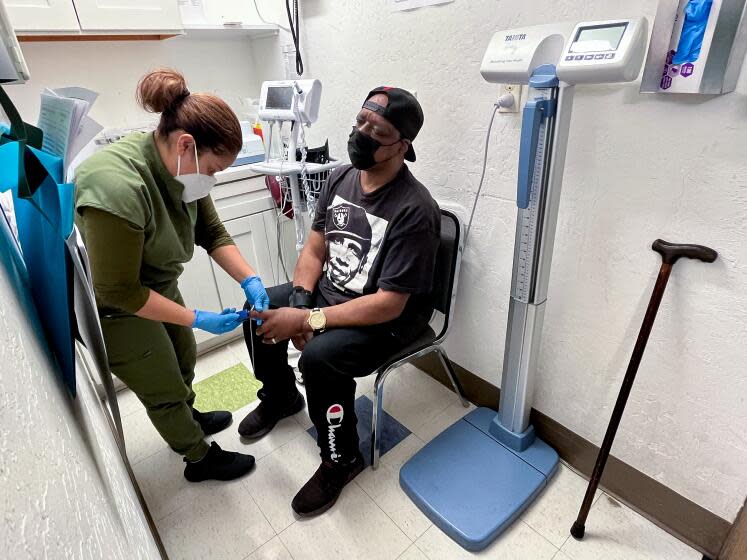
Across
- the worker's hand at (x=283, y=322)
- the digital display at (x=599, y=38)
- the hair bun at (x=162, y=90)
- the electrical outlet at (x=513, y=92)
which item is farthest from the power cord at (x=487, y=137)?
the hair bun at (x=162, y=90)

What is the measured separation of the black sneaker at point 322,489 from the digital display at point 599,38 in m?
1.41

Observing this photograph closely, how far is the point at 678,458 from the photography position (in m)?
1.28

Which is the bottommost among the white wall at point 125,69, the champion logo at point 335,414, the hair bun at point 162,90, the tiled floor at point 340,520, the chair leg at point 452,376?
the tiled floor at point 340,520

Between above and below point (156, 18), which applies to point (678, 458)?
below

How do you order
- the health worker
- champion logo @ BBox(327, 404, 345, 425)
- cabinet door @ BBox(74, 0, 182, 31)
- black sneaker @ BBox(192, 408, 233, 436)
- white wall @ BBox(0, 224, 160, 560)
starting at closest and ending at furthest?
1. white wall @ BBox(0, 224, 160, 560)
2. the health worker
3. champion logo @ BBox(327, 404, 345, 425)
4. cabinet door @ BBox(74, 0, 182, 31)
5. black sneaker @ BBox(192, 408, 233, 436)

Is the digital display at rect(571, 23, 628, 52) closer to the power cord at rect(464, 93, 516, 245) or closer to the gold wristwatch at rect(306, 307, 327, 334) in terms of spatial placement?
the power cord at rect(464, 93, 516, 245)

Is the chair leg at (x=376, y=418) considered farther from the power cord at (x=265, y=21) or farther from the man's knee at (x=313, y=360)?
the power cord at (x=265, y=21)

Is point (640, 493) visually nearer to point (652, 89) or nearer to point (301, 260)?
point (652, 89)

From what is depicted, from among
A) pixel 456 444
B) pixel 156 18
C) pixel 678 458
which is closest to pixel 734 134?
pixel 678 458

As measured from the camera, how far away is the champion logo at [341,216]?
1531 mm

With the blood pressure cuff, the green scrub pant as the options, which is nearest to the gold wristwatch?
the blood pressure cuff

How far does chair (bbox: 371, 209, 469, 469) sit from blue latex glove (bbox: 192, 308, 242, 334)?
52cm

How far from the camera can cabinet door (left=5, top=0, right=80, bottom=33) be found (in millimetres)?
1539

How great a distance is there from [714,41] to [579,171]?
16.2 inches
